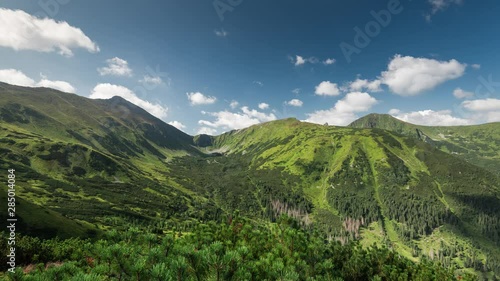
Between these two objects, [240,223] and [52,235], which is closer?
[240,223]

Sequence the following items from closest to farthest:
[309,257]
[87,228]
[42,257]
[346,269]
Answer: [309,257]
[346,269]
[42,257]
[87,228]

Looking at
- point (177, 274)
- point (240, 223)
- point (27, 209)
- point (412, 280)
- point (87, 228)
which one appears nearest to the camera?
point (177, 274)

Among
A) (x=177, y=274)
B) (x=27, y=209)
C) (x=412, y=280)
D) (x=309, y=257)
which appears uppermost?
(x=177, y=274)

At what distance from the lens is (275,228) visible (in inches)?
960

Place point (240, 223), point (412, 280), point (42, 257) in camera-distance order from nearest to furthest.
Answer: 1. point (240, 223)
2. point (412, 280)
3. point (42, 257)

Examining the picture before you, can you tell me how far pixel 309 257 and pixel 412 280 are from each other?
65.1ft

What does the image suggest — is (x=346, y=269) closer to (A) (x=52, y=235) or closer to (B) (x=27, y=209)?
(A) (x=52, y=235)

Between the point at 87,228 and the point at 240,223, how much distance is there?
157 m

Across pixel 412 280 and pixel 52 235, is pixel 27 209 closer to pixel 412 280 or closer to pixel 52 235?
pixel 52 235

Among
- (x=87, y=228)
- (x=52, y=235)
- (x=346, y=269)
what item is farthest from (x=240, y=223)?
(x=87, y=228)

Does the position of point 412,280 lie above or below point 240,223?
below

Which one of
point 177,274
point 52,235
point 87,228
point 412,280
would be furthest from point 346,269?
point 87,228

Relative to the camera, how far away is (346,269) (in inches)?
1182

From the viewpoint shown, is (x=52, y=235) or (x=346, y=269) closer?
(x=346, y=269)
